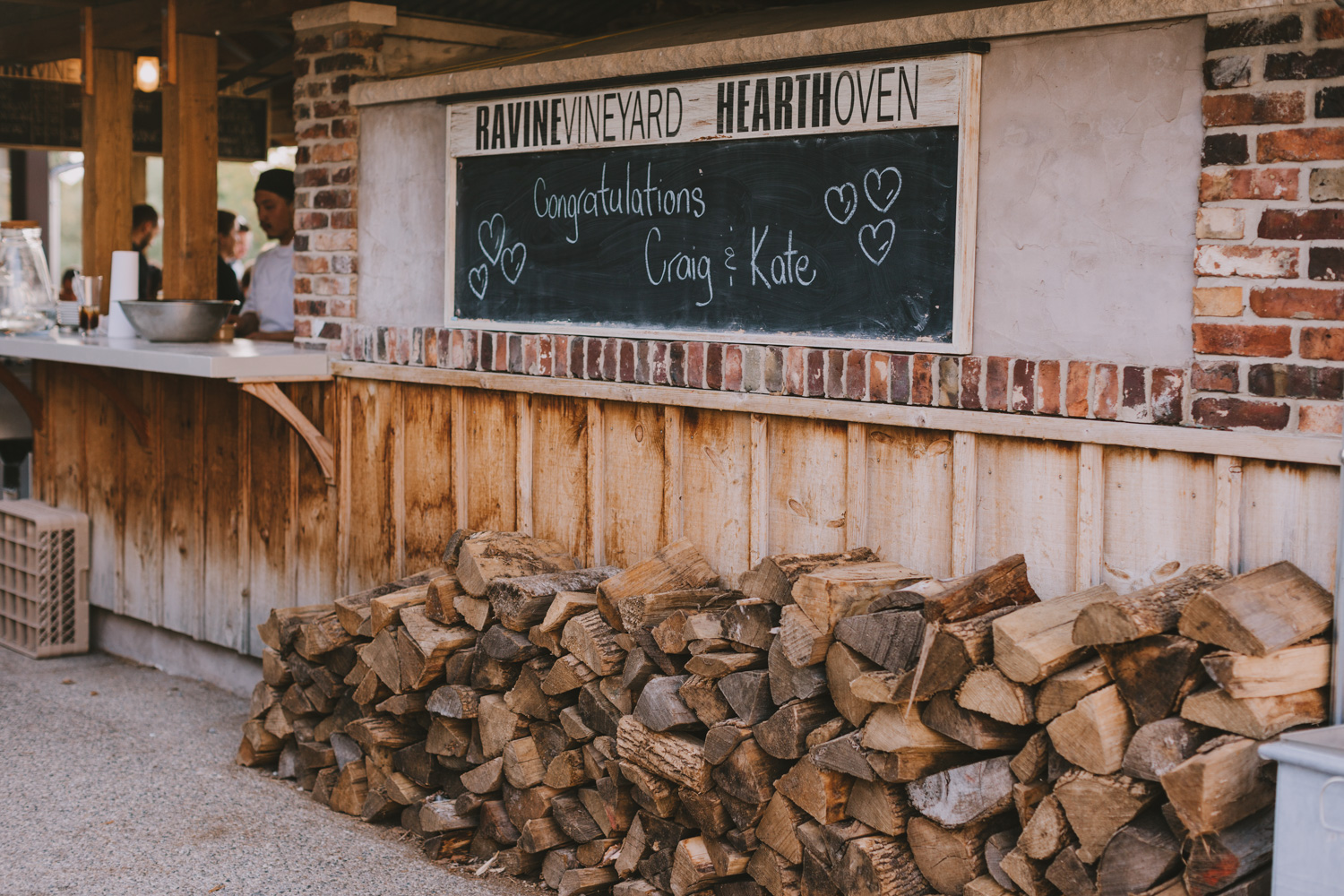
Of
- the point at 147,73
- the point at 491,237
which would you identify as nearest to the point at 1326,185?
the point at 491,237

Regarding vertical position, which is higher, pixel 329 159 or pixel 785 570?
pixel 329 159

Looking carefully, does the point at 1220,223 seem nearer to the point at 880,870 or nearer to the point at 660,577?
the point at 880,870

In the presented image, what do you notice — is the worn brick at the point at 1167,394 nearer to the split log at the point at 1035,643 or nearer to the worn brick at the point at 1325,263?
the worn brick at the point at 1325,263

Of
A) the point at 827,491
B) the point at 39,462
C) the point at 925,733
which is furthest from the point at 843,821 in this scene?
the point at 39,462

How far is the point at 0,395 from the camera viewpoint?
752 cm

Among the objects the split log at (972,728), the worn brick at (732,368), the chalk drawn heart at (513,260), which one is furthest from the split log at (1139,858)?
the chalk drawn heart at (513,260)

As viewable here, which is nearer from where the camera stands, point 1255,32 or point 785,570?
point 1255,32

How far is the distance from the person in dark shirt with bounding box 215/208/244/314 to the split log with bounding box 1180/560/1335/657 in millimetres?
5538

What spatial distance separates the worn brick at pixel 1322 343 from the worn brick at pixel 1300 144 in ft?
1.15

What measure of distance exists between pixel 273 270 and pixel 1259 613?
512 cm

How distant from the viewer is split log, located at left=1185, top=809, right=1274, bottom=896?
255cm

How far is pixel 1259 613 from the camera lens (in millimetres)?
2664

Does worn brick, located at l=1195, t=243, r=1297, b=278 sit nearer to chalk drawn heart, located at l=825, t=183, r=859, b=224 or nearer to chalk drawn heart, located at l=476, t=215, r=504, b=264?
chalk drawn heart, located at l=825, t=183, r=859, b=224

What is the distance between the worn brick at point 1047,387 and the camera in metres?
3.27
